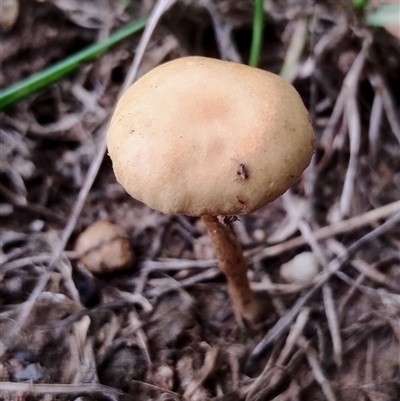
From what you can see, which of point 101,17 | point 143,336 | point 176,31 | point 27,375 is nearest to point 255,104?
point 143,336

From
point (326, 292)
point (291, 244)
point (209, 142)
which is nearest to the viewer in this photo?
point (209, 142)

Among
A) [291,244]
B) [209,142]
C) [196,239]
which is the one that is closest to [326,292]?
[291,244]

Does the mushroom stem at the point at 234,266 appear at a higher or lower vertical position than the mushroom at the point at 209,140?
lower

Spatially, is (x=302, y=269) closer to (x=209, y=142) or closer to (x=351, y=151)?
(x=351, y=151)

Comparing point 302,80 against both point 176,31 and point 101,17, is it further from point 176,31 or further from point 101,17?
point 101,17

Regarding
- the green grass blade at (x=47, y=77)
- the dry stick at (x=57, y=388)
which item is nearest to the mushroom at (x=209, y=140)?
the dry stick at (x=57, y=388)

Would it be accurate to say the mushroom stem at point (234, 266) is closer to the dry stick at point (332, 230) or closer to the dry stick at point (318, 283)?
the dry stick at point (318, 283)
